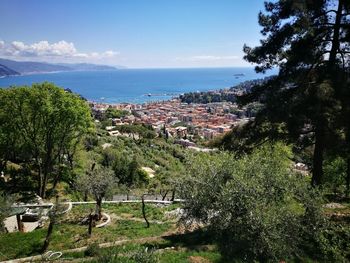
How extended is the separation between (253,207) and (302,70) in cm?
645

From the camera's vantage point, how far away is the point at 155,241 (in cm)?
1373

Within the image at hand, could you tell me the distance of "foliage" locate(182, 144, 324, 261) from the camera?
9359 millimetres

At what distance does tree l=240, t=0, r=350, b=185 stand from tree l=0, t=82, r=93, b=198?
1424 centimetres

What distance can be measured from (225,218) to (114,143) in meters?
52.1

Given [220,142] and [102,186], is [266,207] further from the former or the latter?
[102,186]

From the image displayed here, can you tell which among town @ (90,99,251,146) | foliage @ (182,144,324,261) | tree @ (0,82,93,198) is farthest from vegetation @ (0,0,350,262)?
town @ (90,99,251,146)

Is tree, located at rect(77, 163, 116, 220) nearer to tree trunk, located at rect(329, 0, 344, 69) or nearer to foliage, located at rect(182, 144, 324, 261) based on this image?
foliage, located at rect(182, 144, 324, 261)

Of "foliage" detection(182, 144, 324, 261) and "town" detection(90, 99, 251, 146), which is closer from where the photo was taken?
"foliage" detection(182, 144, 324, 261)

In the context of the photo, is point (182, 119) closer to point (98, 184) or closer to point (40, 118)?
point (40, 118)

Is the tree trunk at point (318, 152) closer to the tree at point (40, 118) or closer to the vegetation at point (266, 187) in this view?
the vegetation at point (266, 187)

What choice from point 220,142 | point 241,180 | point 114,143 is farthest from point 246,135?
point 114,143

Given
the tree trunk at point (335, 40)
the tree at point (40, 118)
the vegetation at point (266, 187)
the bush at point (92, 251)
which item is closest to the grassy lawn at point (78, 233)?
the vegetation at point (266, 187)

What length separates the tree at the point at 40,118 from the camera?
22.8 m

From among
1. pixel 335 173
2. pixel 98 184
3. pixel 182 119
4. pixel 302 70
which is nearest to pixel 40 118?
pixel 98 184
